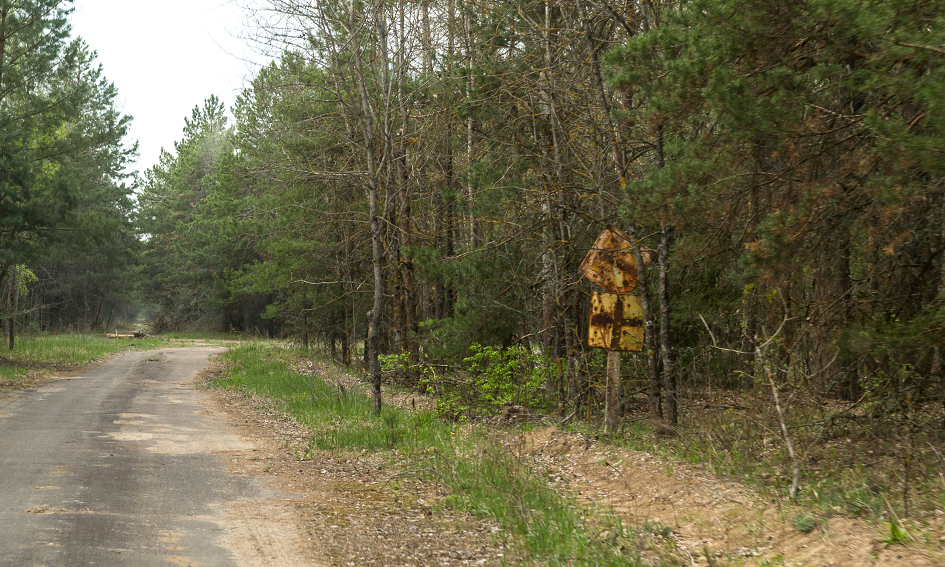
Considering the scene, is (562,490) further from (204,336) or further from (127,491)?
(204,336)

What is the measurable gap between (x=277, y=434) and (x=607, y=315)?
5896 mm

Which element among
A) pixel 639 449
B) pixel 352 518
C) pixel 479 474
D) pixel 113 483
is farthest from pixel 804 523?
pixel 113 483

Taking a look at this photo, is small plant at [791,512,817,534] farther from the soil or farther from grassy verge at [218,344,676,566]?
grassy verge at [218,344,676,566]

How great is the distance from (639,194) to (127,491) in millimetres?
6597

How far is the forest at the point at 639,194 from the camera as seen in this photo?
755cm

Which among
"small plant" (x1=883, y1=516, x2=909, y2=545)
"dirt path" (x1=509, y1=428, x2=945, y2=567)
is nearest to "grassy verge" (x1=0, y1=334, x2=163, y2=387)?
"dirt path" (x1=509, y1=428, x2=945, y2=567)

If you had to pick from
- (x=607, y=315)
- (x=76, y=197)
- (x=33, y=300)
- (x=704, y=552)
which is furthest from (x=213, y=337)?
(x=704, y=552)

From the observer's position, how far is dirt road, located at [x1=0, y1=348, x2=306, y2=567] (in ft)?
18.7

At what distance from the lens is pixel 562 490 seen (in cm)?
830

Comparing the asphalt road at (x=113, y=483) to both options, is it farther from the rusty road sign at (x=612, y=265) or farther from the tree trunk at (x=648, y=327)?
the tree trunk at (x=648, y=327)

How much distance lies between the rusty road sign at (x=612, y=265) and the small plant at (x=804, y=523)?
4.77 meters

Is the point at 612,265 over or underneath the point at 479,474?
over

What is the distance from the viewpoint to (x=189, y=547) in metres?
5.85

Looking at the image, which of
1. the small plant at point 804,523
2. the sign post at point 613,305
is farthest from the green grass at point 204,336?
the small plant at point 804,523
